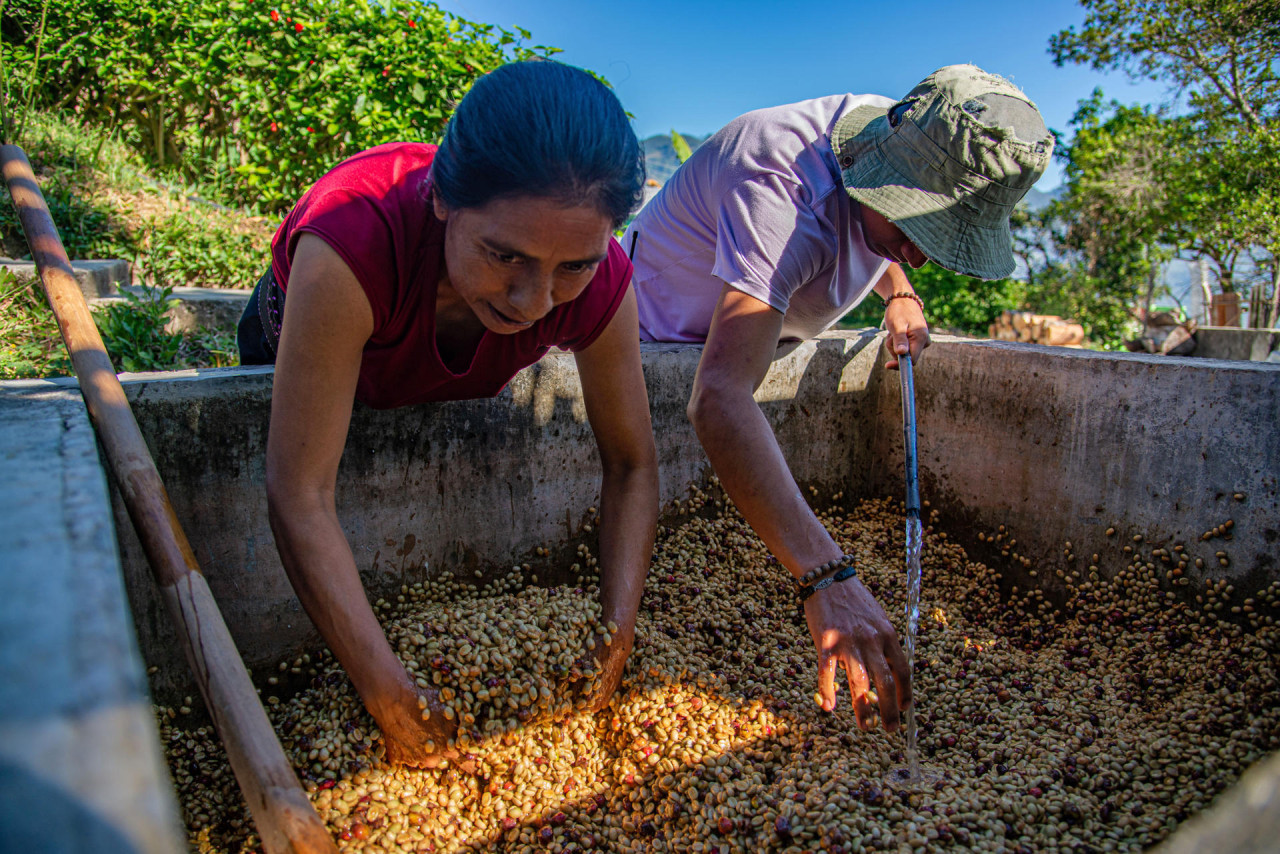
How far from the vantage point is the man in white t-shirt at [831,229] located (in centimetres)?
181

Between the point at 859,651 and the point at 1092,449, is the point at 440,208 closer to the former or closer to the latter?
the point at 859,651

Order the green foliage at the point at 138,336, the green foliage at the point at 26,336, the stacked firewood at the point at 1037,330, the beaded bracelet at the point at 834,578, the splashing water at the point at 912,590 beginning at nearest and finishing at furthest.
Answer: the beaded bracelet at the point at 834,578 → the splashing water at the point at 912,590 → the green foliage at the point at 26,336 → the green foliage at the point at 138,336 → the stacked firewood at the point at 1037,330

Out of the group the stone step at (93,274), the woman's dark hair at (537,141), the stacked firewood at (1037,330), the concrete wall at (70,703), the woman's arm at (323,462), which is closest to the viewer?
the concrete wall at (70,703)

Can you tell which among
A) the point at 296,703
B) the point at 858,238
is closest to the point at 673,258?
the point at 858,238

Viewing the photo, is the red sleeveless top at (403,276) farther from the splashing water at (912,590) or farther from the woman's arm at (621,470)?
the splashing water at (912,590)

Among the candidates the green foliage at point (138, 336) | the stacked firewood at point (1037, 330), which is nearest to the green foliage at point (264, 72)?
the green foliage at point (138, 336)

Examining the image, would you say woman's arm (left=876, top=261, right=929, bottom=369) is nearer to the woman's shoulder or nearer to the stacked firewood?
the woman's shoulder

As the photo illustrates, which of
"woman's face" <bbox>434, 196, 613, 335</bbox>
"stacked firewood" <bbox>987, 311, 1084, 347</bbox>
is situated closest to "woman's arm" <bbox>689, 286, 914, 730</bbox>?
"woman's face" <bbox>434, 196, 613, 335</bbox>

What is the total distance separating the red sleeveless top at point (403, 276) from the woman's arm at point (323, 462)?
0.06 meters

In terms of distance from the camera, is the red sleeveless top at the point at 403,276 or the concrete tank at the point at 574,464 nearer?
the concrete tank at the point at 574,464

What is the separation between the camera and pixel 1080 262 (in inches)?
671

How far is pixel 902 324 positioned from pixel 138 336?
315 centimetres

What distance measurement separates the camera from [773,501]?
1.92 meters

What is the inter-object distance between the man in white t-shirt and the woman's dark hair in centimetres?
72
